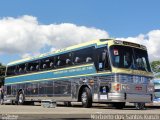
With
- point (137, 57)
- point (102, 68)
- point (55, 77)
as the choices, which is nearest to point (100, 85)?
point (102, 68)

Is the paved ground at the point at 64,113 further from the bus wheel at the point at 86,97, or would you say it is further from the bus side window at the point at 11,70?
the bus side window at the point at 11,70

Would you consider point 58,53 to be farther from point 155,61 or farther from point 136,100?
point 155,61

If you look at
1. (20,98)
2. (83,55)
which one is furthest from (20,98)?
(83,55)

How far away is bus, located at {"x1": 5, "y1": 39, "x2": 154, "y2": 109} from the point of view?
758 inches

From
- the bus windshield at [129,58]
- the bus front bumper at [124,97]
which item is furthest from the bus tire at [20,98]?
the bus windshield at [129,58]

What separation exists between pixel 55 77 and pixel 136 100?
6.12m

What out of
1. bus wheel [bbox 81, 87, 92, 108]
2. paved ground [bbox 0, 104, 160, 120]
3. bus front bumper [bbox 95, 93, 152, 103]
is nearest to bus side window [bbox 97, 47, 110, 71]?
bus front bumper [bbox 95, 93, 152, 103]

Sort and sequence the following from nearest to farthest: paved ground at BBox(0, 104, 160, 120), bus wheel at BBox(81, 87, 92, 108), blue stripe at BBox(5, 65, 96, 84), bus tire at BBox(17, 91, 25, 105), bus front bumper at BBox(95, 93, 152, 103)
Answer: paved ground at BBox(0, 104, 160, 120)
bus front bumper at BBox(95, 93, 152, 103)
bus wheel at BBox(81, 87, 92, 108)
blue stripe at BBox(5, 65, 96, 84)
bus tire at BBox(17, 91, 25, 105)

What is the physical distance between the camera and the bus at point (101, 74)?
19266 millimetres

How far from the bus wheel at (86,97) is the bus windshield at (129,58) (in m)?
2.29

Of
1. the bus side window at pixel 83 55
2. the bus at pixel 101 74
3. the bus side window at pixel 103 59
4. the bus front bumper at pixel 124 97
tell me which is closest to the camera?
the bus front bumper at pixel 124 97

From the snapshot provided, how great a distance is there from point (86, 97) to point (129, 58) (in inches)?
115

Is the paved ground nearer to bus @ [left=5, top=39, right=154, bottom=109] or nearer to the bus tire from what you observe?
bus @ [left=5, top=39, right=154, bottom=109]

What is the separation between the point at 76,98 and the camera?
843 inches
